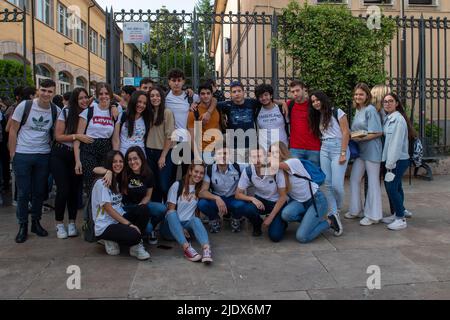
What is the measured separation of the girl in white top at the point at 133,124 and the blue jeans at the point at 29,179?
3.15ft

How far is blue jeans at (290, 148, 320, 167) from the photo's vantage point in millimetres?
5922

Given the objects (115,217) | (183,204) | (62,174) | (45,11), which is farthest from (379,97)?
(45,11)

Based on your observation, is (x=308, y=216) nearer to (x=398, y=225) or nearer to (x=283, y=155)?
(x=283, y=155)

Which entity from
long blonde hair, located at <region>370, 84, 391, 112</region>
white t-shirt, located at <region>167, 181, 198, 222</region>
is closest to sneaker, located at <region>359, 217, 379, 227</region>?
long blonde hair, located at <region>370, 84, 391, 112</region>

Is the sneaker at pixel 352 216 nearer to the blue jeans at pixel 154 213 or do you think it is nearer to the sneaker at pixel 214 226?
the sneaker at pixel 214 226

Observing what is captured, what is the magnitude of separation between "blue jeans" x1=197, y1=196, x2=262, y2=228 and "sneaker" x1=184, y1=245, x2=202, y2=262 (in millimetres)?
889

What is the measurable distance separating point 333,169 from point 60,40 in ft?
73.0

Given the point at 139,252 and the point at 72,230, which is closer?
the point at 139,252

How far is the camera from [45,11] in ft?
73.5

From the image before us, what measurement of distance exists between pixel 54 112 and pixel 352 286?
4037 millimetres

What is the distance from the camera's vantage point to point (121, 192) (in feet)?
16.2

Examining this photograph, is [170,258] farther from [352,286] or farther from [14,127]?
[14,127]

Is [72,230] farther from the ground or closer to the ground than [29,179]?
closer to the ground

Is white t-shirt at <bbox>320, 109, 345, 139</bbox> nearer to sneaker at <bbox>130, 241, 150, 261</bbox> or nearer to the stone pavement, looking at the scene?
the stone pavement
